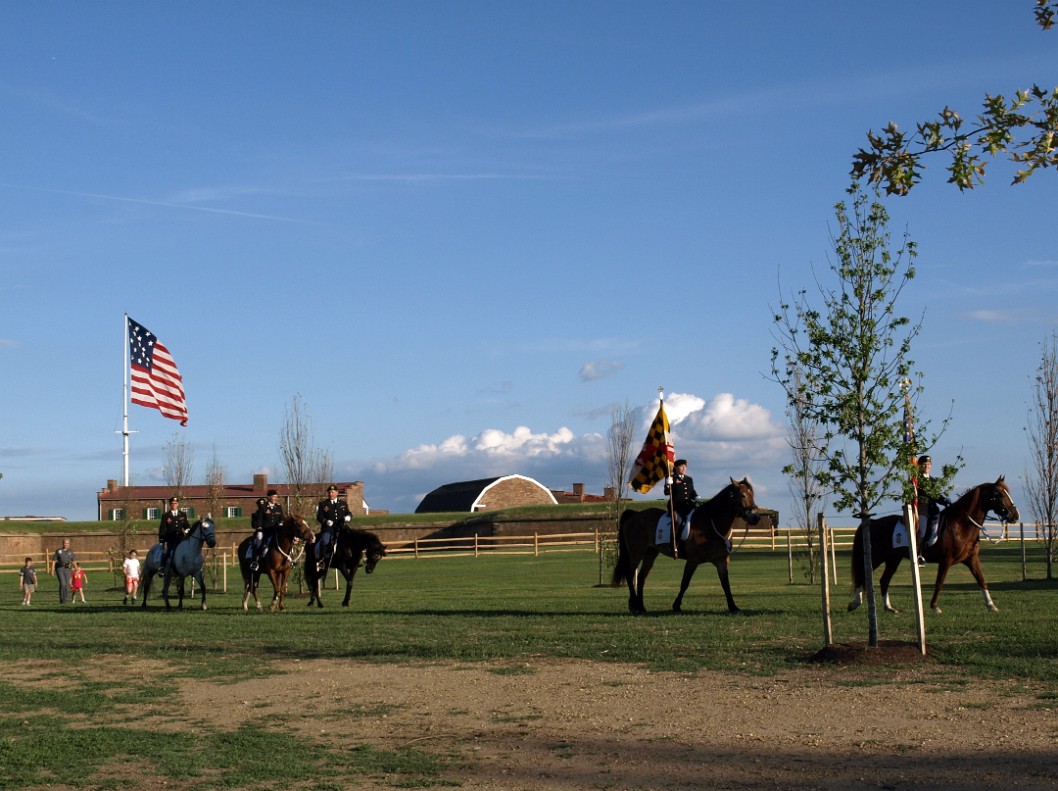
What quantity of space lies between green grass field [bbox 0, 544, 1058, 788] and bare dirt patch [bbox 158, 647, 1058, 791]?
567 mm

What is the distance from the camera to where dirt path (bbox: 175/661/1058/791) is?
356 inches

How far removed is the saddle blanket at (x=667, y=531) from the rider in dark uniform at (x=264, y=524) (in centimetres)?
844

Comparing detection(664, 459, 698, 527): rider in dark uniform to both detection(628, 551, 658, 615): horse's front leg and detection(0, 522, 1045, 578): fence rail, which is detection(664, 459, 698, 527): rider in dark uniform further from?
detection(0, 522, 1045, 578): fence rail

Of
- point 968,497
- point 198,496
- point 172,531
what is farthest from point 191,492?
point 968,497

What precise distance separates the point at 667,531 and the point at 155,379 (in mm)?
28170

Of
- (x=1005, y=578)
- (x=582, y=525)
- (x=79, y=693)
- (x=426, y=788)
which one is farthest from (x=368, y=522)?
(x=426, y=788)

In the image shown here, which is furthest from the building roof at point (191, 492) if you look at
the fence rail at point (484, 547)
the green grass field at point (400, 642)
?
the green grass field at point (400, 642)

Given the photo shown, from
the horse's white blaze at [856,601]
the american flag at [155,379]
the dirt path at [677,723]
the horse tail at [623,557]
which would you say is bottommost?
the dirt path at [677,723]

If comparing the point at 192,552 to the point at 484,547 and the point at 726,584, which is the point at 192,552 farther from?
the point at 484,547

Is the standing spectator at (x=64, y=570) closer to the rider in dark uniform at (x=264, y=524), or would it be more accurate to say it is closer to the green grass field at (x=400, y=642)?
the green grass field at (x=400, y=642)

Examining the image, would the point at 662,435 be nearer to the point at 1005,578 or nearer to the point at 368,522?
the point at 1005,578

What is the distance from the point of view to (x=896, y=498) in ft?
46.8

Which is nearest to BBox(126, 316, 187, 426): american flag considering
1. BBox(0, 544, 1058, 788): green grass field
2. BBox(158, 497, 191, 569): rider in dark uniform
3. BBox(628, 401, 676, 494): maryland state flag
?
BBox(0, 544, 1058, 788): green grass field

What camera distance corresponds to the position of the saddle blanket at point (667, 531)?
21.5 metres
